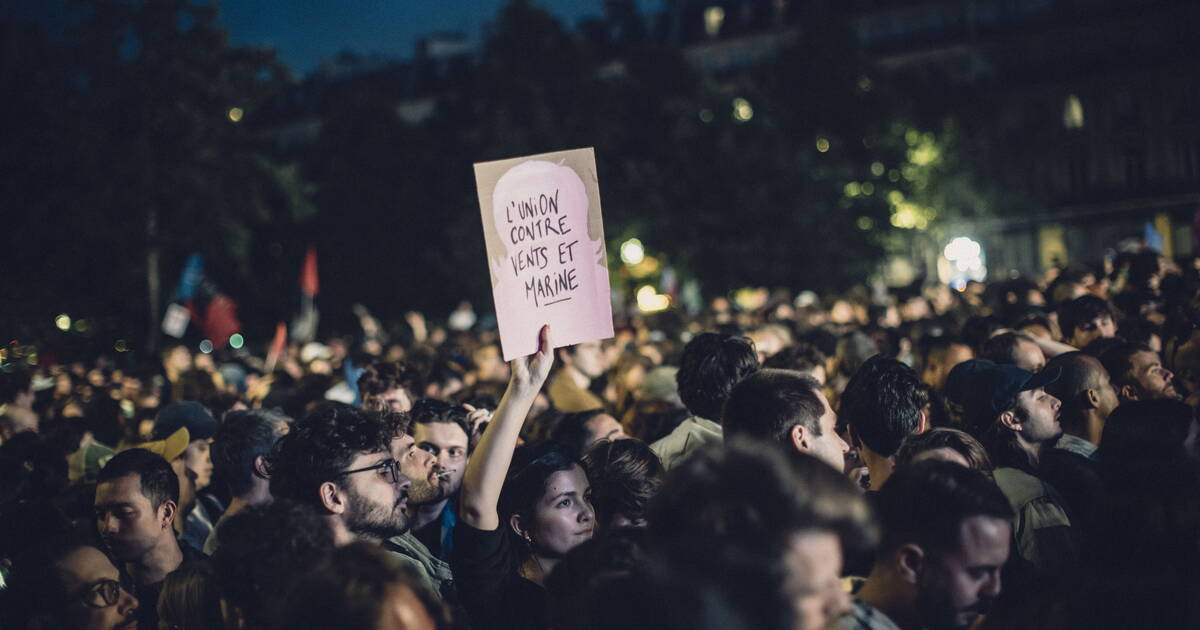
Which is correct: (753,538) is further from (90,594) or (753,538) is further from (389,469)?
(90,594)

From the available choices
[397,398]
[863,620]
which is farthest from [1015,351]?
[863,620]

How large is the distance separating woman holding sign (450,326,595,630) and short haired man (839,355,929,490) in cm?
130

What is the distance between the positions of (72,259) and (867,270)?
29509 millimetres

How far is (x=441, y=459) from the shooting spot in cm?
500

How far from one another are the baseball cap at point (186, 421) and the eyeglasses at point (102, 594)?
2719 millimetres

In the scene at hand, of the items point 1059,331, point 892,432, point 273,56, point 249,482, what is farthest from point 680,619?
point 273,56

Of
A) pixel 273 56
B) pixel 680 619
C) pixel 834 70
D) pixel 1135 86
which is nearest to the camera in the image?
pixel 680 619

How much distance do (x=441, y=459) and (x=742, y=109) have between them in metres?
40.7

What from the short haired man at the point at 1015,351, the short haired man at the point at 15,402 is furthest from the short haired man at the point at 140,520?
the short haired man at the point at 15,402

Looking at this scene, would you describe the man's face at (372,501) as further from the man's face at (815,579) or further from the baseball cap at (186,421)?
the baseball cap at (186,421)

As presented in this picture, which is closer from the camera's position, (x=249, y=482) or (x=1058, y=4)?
(x=249, y=482)

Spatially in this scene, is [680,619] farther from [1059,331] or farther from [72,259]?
[72,259]

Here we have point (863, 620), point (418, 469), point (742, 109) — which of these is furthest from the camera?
point (742, 109)

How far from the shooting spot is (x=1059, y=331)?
29.2 ft
